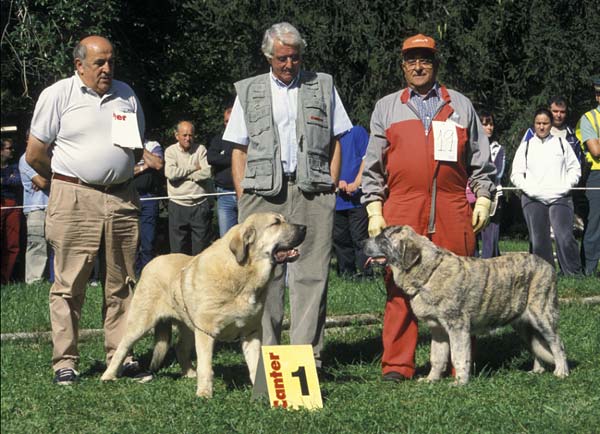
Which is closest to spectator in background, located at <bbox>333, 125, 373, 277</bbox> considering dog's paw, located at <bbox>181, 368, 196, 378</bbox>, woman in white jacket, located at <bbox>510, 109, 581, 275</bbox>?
woman in white jacket, located at <bbox>510, 109, 581, 275</bbox>

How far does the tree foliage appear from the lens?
18.7 m

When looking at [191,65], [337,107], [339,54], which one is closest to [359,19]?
[339,54]

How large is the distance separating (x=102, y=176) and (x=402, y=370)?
2.53 m

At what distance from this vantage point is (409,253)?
647 cm

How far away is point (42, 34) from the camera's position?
46.5 ft

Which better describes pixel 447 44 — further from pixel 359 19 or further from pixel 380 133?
pixel 380 133

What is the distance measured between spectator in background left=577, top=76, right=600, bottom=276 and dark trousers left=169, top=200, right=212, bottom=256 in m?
4.71

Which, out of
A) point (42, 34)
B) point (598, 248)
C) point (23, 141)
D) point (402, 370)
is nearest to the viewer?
point (402, 370)

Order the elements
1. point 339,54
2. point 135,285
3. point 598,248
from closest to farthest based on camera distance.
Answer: point 135,285
point 598,248
point 339,54

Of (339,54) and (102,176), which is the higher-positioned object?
(339,54)

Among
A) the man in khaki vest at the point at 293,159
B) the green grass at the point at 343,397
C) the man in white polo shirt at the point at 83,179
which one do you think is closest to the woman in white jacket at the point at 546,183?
the green grass at the point at 343,397

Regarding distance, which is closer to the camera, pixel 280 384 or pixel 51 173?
pixel 280 384

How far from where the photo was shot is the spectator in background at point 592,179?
38.0ft

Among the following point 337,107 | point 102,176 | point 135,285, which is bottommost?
point 135,285
